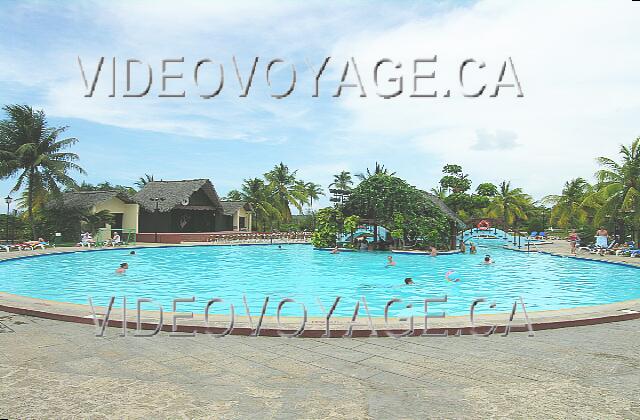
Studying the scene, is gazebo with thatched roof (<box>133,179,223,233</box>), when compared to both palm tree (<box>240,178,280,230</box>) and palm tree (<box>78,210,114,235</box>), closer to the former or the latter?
palm tree (<box>78,210,114,235</box>)

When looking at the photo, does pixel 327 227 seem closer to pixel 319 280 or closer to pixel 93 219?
pixel 319 280

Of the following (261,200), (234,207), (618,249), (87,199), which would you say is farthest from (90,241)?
(618,249)

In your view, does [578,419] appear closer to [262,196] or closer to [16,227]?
[16,227]

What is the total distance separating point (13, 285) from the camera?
52.0 ft

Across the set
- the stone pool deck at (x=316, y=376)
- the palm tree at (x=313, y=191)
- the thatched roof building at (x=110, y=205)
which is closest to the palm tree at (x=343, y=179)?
the palm tree at (x=313, y=191)

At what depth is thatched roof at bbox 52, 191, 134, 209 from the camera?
109 feet

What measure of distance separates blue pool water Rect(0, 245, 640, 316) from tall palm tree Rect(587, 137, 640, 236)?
16.4 feet

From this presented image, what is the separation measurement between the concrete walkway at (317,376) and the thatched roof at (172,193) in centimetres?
3234

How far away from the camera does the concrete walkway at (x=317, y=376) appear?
3939 mm

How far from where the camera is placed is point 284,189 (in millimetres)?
52125

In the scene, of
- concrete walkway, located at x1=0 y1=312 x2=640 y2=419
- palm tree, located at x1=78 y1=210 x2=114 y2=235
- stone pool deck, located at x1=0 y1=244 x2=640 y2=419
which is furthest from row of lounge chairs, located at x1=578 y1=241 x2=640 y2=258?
palm tree, located at x1=78 y1=210 x2=114 y2=235

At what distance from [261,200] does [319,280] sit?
105 feet

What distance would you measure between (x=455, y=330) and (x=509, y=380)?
195 centimetres

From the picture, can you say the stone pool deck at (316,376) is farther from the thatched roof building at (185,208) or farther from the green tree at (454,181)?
the green tree at (454,181)
